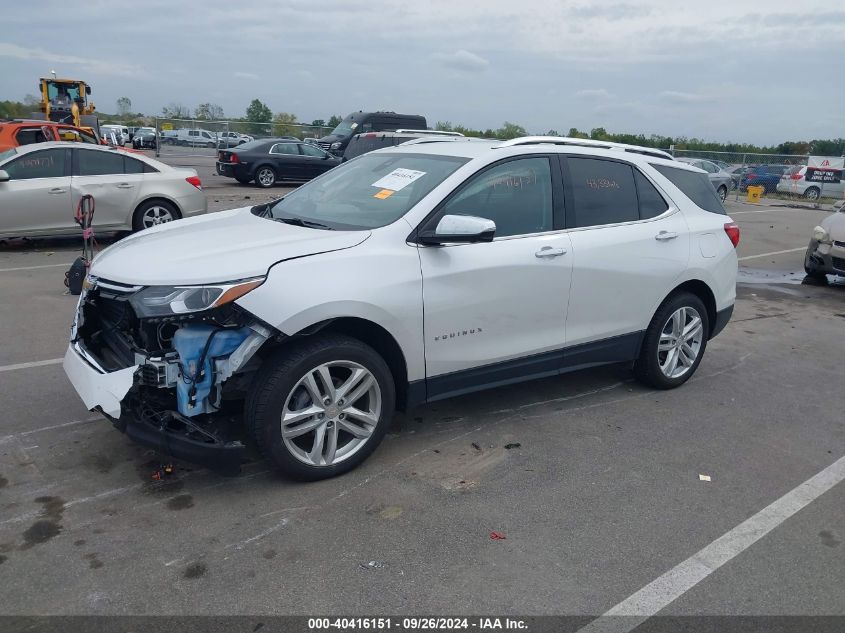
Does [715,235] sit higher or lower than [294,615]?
higher

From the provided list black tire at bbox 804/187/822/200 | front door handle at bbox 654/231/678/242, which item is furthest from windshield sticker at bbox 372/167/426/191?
black tire at bbox 804/187/822/200

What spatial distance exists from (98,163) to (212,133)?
24010 mm

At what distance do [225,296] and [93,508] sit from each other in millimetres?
1259

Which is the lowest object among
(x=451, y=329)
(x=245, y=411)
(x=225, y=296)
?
(x=245, y=411)

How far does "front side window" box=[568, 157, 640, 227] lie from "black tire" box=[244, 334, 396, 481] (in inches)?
73.5

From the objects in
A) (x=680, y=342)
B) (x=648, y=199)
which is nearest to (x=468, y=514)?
(x=680, y=342)

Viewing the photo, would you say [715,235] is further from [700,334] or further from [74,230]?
[74,230]

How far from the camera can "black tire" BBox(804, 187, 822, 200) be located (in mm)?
29078

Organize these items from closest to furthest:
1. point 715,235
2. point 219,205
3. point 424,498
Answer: point 424,498
point 715,235
point 219,205

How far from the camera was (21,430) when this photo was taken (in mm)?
4395

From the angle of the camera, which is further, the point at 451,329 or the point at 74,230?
the point at 74,230

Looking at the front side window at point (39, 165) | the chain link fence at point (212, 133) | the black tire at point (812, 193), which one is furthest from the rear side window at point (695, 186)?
the chain link fence at point (212, 133)

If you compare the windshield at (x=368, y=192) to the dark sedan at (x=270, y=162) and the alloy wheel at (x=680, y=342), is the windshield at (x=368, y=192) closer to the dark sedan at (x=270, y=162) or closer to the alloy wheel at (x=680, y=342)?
the alloy wheel at (x=680, y=342)

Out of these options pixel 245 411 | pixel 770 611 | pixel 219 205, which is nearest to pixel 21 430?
pixel 245 411
